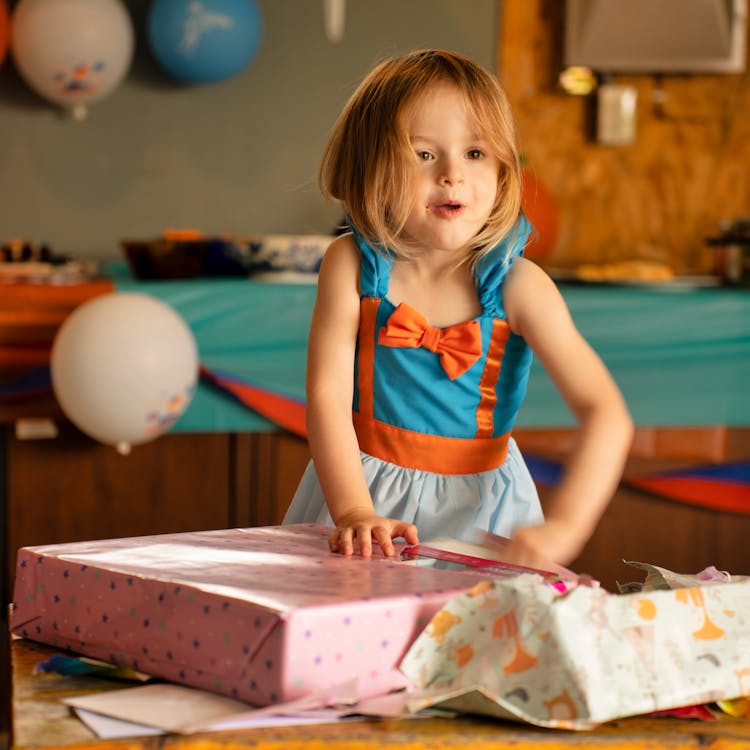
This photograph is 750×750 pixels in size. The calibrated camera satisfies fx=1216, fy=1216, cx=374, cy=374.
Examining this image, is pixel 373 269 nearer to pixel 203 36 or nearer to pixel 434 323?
pixel 434 323

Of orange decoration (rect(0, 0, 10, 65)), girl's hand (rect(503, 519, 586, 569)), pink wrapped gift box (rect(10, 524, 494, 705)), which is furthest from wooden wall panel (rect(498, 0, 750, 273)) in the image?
pink wrapped gift box (rect(10, 524, 494, 705))

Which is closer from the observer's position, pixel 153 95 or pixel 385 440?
pixel 385 440

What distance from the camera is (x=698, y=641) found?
0.68 meters

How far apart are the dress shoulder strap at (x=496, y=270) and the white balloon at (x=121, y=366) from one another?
1.13 metres

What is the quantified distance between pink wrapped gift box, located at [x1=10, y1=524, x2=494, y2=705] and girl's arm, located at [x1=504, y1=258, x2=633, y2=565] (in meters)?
0.18

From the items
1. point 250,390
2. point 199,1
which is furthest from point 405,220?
point 199,1

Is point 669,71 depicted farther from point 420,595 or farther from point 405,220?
point 420,595

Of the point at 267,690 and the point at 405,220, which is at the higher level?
the point at 405,220

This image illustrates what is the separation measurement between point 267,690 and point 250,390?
194 cm

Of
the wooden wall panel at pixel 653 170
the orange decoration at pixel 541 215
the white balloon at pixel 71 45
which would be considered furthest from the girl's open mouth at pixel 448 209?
the wooden wall panel at pixel 653 170

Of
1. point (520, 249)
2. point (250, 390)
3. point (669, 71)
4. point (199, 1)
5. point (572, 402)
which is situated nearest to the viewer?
point (572, 402)

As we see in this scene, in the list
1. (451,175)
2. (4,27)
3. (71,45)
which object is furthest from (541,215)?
(451,175)

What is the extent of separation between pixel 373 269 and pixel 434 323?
0.09m

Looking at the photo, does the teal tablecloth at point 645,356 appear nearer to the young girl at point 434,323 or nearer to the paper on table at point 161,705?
the young girl at point 434,323
